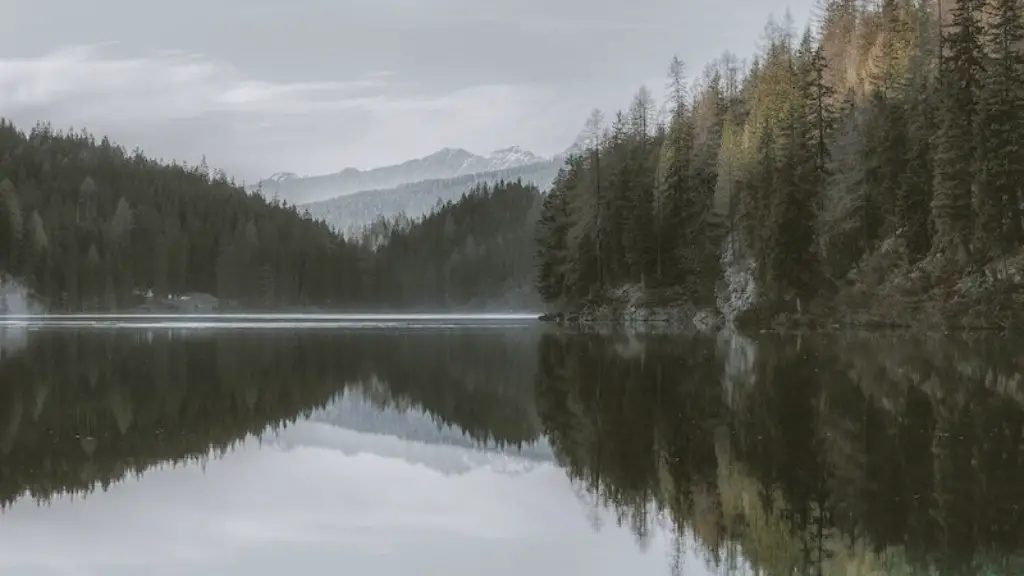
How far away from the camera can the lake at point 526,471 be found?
13.1 metres

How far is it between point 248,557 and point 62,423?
14.9 metres

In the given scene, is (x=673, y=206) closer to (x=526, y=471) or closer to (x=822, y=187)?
(x=822, y=187)

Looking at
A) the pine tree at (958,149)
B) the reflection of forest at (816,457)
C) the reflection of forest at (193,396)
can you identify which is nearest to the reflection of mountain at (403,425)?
the reflection of forest at (193,396)

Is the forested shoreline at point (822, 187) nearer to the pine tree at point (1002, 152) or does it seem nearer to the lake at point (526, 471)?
the pine tree at point (1002, 152)

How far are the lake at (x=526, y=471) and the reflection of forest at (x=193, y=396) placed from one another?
0.49 feet

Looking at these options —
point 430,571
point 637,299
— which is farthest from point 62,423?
point 637,299

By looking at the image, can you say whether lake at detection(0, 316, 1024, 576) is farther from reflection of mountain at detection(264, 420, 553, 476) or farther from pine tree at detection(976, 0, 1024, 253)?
pine tree at detection(976, 0, 1024, 253)

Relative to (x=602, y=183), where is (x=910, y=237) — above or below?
below

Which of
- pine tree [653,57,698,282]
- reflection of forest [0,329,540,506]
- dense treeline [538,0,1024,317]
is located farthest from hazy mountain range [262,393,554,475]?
pine tree [653,57,698,282]

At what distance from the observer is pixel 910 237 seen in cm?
6394

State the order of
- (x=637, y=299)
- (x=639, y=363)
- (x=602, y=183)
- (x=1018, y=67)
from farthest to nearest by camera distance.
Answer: (x=602, y=183) → (x=637, y=299) → (x=1018, y=67) → (x=639, y=363)

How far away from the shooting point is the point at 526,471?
20.1 metres

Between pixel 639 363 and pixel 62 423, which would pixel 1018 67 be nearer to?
pixel 639 363

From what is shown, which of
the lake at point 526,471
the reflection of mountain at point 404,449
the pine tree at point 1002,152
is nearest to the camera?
the lake at point 526,471
